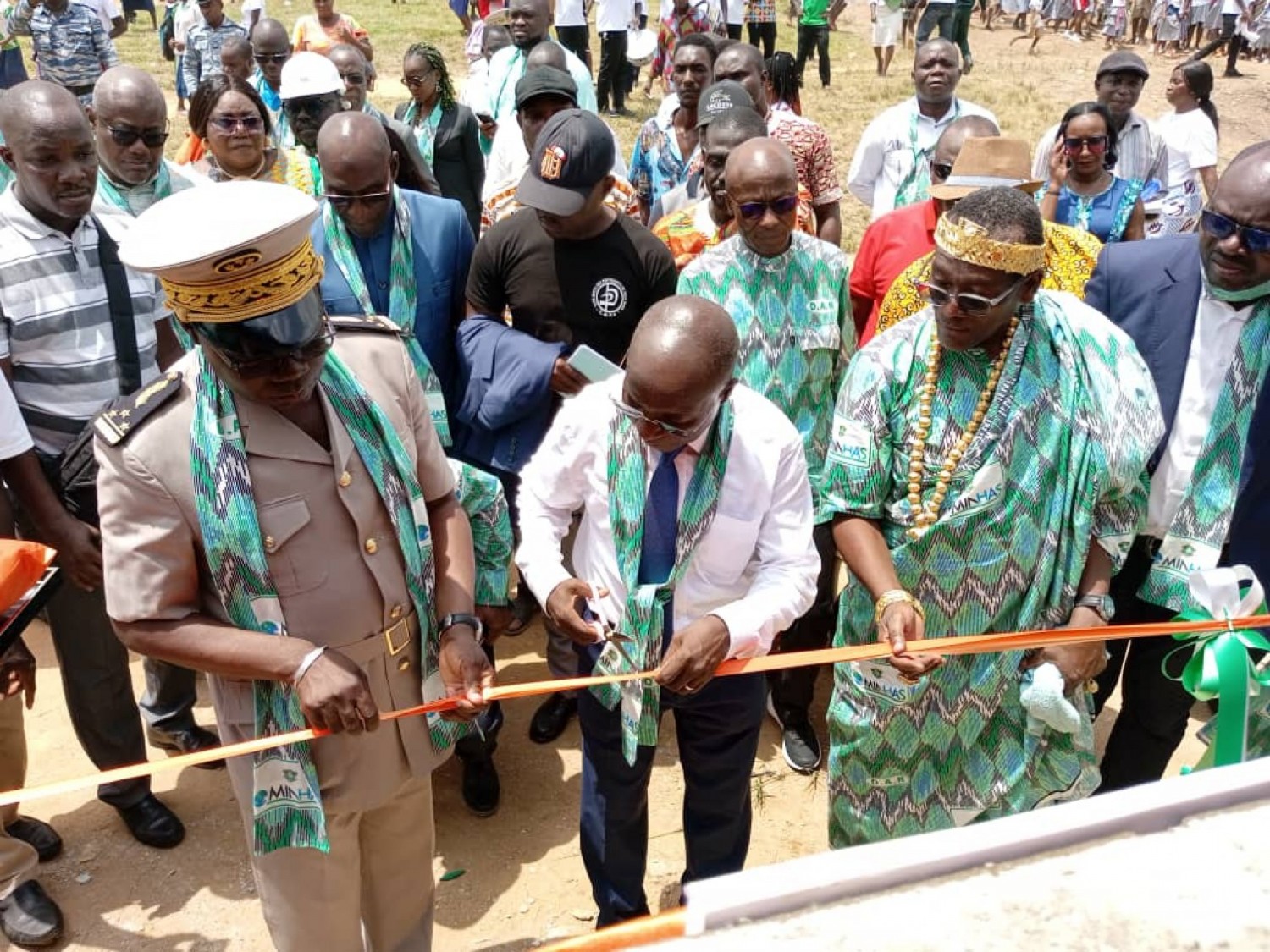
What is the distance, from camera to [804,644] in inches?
179

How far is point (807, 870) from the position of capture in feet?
3.49

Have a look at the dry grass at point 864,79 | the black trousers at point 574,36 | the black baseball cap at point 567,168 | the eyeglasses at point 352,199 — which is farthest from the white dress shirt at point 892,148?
the black trousers at point 574,36

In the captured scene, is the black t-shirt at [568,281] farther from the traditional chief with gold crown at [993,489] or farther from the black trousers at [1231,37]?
the black trousers at [1231,37]

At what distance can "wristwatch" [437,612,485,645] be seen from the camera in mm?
2617

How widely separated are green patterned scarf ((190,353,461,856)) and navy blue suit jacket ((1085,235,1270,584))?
2150mm

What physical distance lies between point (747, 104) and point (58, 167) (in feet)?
10.2

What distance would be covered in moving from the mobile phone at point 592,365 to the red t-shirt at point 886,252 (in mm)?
1247

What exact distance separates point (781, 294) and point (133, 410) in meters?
2.29

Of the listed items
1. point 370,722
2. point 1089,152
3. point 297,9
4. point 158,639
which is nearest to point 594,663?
point 370,722

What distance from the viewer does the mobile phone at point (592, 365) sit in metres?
3.38

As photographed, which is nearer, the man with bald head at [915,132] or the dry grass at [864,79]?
the man with bald head at [915,132]

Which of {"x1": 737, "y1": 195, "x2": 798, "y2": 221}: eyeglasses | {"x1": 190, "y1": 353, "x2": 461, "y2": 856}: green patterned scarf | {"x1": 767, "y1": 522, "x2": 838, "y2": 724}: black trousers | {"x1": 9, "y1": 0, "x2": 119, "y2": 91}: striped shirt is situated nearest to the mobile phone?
{"x1": 737, "y1": 195, "x2": 798, "y2": 221}: eyeglasses

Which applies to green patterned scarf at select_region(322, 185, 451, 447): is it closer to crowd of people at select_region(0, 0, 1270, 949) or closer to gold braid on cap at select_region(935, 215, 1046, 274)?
crowd of people at select_region(0, 0, 1270, 949)

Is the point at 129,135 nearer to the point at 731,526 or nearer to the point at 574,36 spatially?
the point at 731,526
